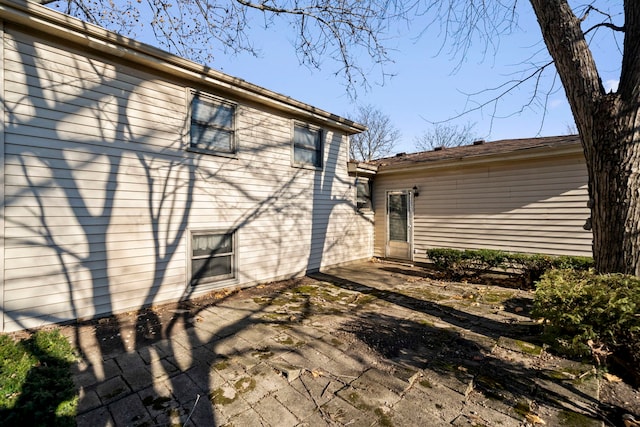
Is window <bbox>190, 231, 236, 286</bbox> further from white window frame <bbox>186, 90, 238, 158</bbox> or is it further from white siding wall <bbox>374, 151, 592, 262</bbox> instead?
white siding wall <bbox>374, 151, 592, 262</bbox>

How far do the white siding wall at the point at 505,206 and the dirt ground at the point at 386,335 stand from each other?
1.92 metres

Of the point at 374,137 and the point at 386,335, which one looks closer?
the point at 386,335

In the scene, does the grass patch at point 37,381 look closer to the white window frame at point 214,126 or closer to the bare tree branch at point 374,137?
the white window frame at point 214,126

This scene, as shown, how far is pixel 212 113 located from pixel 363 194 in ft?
17.9

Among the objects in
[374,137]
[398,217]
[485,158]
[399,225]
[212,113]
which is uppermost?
[374,137]

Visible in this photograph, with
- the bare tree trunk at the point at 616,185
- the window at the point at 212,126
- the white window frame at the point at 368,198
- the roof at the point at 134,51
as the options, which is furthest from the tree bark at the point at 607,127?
the white window frame at the point at 368,198

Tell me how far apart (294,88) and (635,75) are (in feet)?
26.8

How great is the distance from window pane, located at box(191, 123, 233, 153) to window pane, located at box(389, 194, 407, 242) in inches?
219

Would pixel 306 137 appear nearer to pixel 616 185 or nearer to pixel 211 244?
pixel 211 244

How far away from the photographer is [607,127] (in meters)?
3.04

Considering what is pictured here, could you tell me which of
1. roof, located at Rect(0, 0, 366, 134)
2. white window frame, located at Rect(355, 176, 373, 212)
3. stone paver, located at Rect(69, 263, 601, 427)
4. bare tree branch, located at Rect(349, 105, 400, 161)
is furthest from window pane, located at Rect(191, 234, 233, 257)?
bare tree branch, located at Rect(349, 105, 400, 161)

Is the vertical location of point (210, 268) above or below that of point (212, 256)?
below

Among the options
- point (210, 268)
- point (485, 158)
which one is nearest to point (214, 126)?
point (210, 268)

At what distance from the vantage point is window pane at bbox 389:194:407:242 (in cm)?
933
